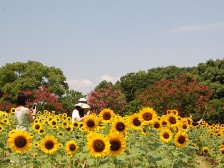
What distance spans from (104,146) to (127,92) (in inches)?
1882

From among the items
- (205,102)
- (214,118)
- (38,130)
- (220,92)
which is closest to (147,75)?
(220,92)

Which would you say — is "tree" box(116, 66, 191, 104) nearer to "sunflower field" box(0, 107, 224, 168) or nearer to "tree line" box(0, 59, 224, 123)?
"tree line" box(0, 59, 224, 123)

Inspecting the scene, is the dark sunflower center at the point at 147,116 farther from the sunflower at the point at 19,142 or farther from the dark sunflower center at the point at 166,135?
the sunflower at the point at 19,142

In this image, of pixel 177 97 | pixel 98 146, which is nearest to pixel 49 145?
pixel 98 146

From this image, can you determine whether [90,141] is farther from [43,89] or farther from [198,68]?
[198,68]

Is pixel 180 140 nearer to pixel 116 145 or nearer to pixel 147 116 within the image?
pixel 147 116

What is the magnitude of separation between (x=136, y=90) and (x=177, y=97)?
28.6 metres

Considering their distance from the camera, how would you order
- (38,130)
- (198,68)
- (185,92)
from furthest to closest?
(198,68), (185,92), (38,130)

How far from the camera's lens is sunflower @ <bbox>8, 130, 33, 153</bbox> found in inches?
217

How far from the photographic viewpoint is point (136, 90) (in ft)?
171

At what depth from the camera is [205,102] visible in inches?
971

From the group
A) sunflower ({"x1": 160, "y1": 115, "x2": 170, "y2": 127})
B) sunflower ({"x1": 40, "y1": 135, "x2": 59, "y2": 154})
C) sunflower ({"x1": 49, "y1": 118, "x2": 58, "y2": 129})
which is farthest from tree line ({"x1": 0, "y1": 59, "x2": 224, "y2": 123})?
sunflower ({"x1": 40, "y1": 135, "x2": 59, "y2": 154})

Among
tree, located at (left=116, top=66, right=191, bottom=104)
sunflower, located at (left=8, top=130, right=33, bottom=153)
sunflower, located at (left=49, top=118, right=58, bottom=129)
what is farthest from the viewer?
tree, located at (left=116, top=66, right=191, bottom=104)

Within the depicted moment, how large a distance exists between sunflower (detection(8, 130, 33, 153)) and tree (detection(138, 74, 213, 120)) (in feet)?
59.4
